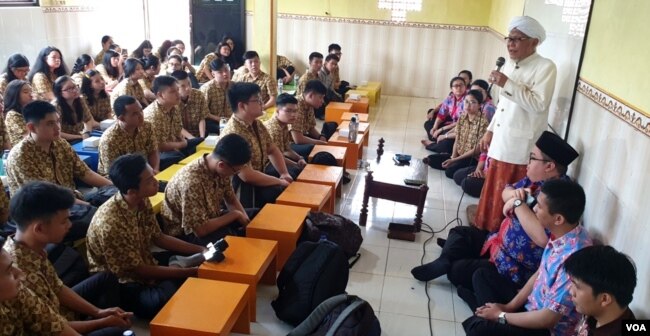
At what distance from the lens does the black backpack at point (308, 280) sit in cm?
298

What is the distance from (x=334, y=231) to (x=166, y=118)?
7.84 feet

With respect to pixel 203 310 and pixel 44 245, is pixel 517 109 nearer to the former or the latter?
pixel 203 310

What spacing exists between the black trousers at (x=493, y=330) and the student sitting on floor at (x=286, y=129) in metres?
2.48

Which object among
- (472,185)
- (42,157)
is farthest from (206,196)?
(472,185)

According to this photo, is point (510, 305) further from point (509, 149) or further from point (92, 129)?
point (92, 129)

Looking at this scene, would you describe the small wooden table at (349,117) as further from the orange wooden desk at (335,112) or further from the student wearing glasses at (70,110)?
the student wearing glasses at (70,110)

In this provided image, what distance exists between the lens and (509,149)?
3.85 m

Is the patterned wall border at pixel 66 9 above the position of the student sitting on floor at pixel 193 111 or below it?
above

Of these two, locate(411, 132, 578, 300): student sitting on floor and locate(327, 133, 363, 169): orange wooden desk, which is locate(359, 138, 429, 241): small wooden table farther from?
locate(327, 133, 363, 169): orange wooden desk

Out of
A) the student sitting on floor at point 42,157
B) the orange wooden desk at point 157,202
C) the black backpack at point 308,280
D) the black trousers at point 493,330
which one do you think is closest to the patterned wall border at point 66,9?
the student sitting on floor at point 42,157

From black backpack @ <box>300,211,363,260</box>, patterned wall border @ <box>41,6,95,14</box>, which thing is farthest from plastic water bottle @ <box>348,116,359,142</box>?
patterned wall border @ <box>41,6,95,14</box>

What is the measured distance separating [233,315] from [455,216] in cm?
277

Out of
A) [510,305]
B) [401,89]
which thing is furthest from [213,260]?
[401,89]

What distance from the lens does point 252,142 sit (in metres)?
4.41
